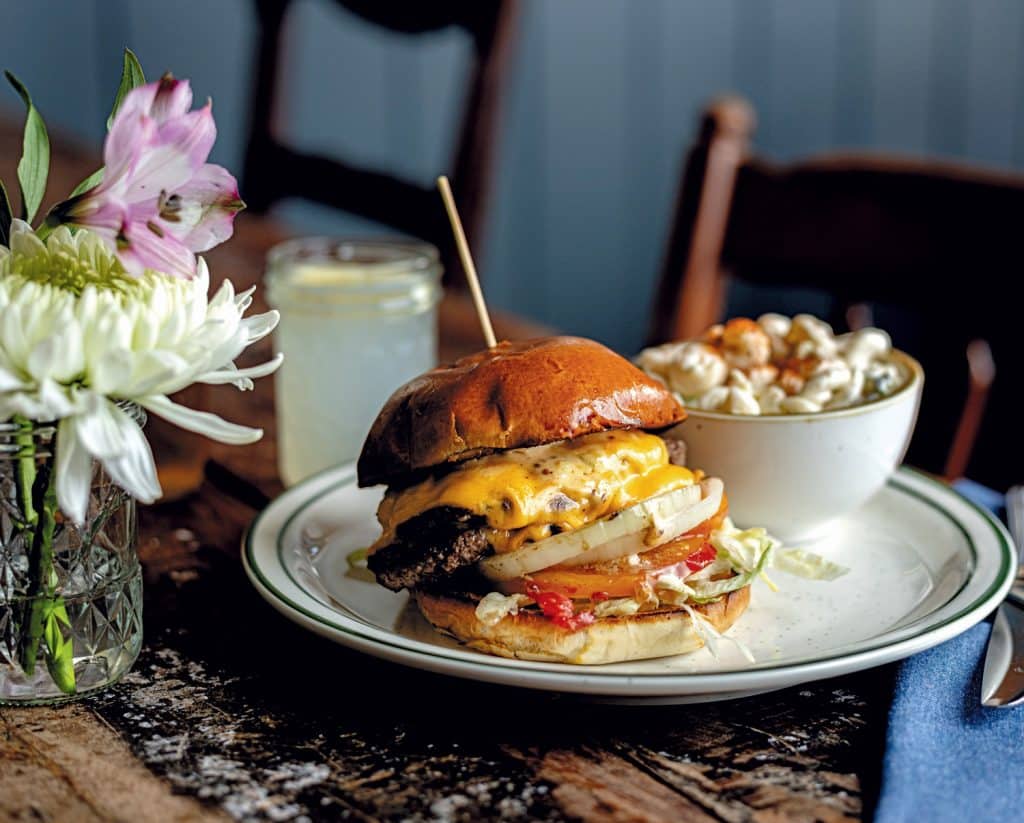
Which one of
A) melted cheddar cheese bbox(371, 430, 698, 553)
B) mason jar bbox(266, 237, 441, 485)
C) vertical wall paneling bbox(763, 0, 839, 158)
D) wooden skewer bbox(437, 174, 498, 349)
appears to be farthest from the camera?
vertical wall paneling bbox(763, 0, 839, 158)

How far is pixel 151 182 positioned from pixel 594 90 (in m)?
3.45

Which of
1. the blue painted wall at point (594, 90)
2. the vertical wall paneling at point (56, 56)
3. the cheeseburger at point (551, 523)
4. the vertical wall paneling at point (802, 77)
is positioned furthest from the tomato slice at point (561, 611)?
the vertical wall paneling at point (56, 56)

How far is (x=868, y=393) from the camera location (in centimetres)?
131

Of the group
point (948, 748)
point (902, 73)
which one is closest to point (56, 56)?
point (902, 73)

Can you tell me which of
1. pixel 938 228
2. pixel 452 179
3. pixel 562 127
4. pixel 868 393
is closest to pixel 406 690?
pixel 868 393

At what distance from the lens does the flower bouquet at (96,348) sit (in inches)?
32.6

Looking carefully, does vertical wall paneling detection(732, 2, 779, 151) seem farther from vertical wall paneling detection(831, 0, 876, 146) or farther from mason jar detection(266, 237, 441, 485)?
mason jar detection(266, 237, 441, 485)

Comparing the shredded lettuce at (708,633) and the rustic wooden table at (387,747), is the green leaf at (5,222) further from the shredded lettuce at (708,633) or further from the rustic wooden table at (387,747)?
the shredded lettuce at (708,633)

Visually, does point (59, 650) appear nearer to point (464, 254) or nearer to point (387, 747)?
point (387, 747)

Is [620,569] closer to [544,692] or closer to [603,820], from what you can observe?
[544,692]

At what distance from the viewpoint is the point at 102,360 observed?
83cm

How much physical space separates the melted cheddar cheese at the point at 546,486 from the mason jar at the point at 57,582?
222mm

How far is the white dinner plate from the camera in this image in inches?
37.1

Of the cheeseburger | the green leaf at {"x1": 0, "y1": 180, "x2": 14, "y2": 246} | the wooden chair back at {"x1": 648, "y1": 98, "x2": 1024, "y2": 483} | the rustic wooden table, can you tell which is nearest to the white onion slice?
the cheeseburger
